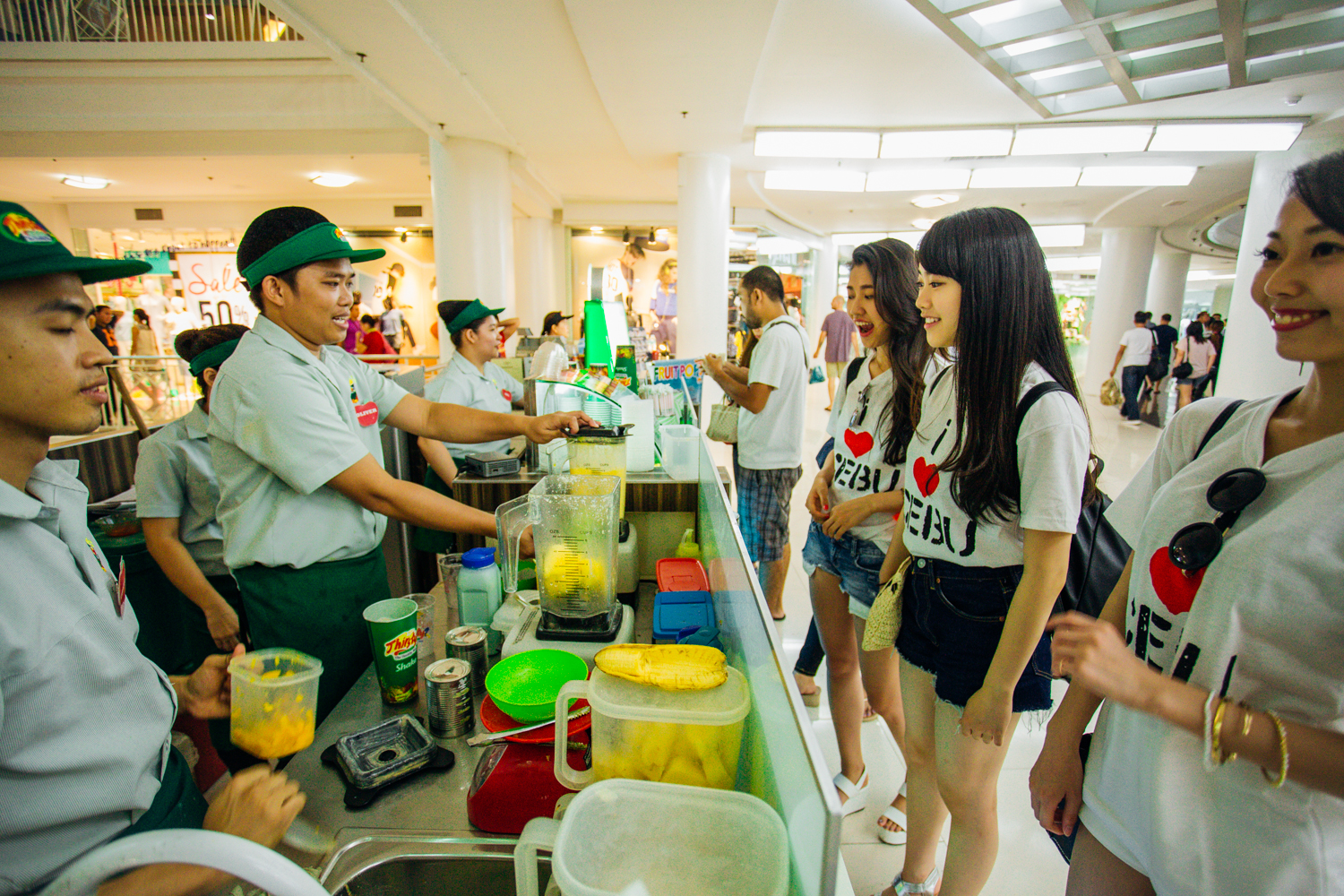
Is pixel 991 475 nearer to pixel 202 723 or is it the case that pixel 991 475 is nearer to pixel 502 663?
pixel 502 663

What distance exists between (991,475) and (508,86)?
17.8ft

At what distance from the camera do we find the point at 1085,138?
617cm

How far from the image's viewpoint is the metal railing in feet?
21.2

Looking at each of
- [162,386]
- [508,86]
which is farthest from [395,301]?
[508,86]

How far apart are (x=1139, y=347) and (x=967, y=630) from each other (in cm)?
1014

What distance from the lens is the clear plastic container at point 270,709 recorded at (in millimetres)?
984

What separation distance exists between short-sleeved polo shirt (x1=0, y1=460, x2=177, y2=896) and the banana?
25.4 inches

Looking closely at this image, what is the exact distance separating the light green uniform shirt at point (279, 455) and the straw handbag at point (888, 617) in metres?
1.36

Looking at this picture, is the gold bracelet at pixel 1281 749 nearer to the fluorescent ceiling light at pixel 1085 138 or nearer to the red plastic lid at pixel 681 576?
the red plastic lid at pixel 681 576

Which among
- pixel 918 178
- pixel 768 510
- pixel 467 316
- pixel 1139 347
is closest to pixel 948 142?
pixel 918 178

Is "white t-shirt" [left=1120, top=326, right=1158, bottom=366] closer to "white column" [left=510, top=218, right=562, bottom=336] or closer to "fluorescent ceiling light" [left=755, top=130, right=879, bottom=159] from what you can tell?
"fluorescent ceiling light" [left=755, top=130, right=879, bottom=159]

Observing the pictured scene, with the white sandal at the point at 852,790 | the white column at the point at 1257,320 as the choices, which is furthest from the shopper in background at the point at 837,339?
the white sandal at the point at 852,790

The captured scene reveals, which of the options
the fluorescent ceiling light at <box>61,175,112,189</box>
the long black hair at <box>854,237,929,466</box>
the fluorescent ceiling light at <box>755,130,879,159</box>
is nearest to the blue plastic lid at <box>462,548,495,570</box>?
the long black hair at <box>854,237,929,466</box>

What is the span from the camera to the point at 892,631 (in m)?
1.52
